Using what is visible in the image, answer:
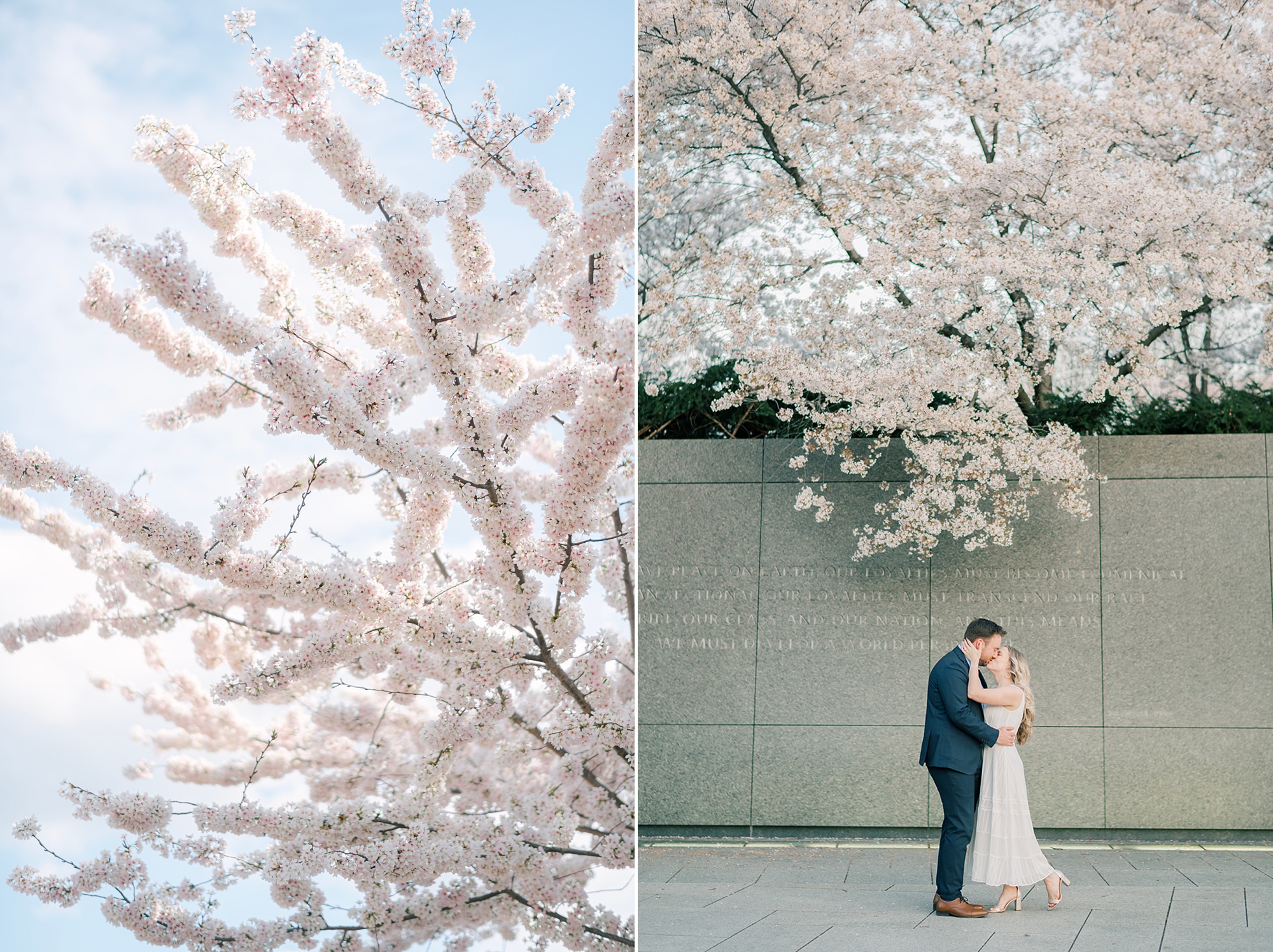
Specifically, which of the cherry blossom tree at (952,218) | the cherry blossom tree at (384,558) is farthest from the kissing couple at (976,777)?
the cherry blossom tree at (384,558)

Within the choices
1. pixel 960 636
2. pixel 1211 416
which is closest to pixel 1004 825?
pixel 960 636

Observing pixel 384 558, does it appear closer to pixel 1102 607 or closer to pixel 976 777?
pixel 976 777

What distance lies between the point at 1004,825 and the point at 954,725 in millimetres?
454

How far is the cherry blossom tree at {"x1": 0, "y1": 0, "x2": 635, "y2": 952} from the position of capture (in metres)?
2.33

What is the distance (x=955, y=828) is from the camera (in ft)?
13.6

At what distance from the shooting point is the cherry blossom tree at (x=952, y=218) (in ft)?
18.6

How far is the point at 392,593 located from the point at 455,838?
58 cm

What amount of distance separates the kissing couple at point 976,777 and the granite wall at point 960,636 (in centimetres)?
174

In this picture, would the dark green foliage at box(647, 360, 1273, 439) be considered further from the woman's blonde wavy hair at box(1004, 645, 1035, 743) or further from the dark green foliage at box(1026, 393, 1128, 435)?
the woman's blonde wavy hair at box(1004, 645, 1035, 743)

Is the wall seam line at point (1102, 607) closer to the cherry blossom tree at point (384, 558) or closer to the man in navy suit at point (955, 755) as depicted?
the man in navy suit at point (955, 755)

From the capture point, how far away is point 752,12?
21.0ft

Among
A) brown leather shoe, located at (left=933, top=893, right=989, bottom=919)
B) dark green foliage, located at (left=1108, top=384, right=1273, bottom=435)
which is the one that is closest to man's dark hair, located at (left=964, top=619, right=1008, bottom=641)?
brown leather shoe, located at (left=933, top=893, right=989, bottom=919)

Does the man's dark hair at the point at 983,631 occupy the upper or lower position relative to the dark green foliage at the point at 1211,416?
lower

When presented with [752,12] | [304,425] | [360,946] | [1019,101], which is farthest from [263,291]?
[1019,101]
